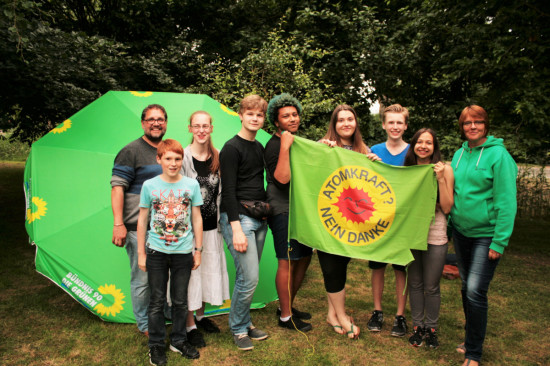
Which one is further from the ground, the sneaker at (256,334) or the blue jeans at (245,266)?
the blue jeans at (245,266)

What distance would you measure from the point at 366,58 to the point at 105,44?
18.2ft

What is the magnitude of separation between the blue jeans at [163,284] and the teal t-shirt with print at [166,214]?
80mm

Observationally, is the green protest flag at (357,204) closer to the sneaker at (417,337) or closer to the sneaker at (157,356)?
the sneaker at (417,337)

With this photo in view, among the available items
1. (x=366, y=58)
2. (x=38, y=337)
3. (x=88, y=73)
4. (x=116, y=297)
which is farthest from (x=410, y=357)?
(x=366, y=58)

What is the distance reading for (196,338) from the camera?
12.1 ft

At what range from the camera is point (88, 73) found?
612cm

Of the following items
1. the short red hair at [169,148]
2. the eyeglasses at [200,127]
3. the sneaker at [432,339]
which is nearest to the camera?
the short red hair at [169,148]

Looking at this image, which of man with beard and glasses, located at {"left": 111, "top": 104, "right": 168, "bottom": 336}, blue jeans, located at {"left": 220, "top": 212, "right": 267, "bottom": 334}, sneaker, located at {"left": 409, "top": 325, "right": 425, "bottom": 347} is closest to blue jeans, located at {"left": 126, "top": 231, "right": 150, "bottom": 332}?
man with beard and glasses, located at {"left": 111, "top": 104, "right": 168, "bottom": 336}

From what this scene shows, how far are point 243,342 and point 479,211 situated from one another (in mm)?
2237

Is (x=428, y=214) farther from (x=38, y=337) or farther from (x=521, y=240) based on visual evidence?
(x=521, y=240)

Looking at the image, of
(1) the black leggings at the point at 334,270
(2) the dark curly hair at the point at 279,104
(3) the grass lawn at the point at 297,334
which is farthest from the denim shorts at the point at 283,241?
(2) the dark curly hair at the point at 279,104

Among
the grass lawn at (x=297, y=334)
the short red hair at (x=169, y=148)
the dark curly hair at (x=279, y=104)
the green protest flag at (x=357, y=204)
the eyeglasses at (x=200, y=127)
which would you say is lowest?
the grass lawn at (x=297, y=334)

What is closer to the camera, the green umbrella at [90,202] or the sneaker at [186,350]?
the sneaker at [186,350]

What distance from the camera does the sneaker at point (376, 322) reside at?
157 inches
